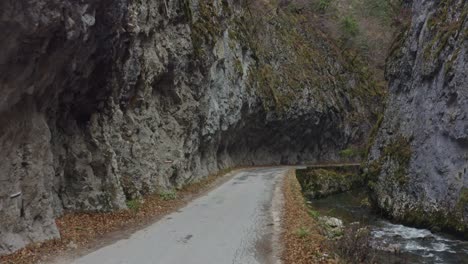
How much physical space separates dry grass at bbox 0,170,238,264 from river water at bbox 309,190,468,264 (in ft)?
24.1

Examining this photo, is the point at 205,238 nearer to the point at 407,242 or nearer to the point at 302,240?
the point at 302,240

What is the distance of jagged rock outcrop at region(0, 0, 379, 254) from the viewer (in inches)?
413

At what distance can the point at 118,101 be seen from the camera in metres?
17.8

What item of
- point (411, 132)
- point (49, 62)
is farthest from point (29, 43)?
point (411, 132)

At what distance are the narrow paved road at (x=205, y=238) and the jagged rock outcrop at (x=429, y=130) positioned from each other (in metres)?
7.14

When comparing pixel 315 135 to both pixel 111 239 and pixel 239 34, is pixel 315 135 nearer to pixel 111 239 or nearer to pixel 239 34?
pixel 239 34

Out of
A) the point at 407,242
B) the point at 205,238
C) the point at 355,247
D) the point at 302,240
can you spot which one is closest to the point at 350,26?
the point at 407,242

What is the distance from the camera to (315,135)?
179 feet

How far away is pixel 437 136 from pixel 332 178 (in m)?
11.8

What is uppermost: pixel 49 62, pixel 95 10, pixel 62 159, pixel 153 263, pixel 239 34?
pixel 239 34

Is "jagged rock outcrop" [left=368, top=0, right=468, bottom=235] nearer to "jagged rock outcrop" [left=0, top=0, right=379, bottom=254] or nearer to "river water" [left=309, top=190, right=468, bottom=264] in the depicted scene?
"river water" [left=309, top=190, right=468, bottom=264]

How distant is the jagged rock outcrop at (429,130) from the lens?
774 inches

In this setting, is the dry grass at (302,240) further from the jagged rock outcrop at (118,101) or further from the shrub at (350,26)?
the shrub at (350,26)

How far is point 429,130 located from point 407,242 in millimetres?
7281
